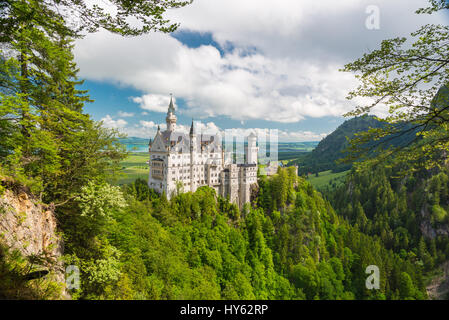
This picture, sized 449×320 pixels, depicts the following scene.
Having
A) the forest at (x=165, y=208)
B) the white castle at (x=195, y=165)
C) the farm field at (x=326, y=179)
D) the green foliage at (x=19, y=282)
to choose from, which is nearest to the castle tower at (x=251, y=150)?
the white castle at (x=195, y=165)

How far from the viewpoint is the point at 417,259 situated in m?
78.6

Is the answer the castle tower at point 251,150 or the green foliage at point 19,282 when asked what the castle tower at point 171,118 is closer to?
the castle tower at point 251,150

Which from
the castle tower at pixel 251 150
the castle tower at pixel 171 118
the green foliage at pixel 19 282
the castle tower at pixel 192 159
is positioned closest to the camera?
the green foliage at pixel 19 282

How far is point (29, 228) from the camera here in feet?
32.2

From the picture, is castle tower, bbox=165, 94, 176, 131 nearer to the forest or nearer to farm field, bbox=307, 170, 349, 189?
the forest

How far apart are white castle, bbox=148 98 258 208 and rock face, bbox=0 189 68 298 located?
109 feet

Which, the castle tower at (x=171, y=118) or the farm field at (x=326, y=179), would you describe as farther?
the farm field at (x=326, y=179)

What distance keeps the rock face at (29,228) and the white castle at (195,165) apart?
33.1 metres

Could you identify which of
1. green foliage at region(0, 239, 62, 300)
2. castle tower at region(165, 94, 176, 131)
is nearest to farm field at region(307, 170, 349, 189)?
castle tower at region(165, 94, 176, 131)

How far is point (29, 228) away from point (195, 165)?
41614 millimetres

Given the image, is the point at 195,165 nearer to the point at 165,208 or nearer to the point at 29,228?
the point at 165,208

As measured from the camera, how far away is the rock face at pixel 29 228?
8617 mm

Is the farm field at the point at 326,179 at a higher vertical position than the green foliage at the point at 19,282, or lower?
lower
